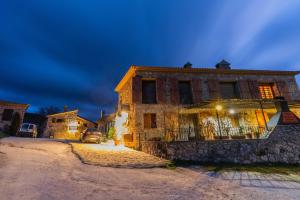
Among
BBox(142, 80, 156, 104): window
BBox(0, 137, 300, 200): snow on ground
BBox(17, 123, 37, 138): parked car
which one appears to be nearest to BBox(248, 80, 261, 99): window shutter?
BBox(142, 80, 156, 104): window

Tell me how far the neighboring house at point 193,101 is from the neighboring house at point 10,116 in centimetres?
1791

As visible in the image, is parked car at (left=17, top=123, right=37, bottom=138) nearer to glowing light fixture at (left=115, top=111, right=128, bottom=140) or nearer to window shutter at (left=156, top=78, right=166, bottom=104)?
glowing light fixture at (left=115, top=111, right=128, bottom=140)

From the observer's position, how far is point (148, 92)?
15.1m

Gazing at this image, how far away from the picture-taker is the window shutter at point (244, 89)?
16031 millimetres

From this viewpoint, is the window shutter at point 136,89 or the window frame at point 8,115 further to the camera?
the window frame at point 8,115

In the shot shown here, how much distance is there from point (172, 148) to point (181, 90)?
7662mm

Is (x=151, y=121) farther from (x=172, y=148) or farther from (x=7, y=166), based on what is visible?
(x=7, y=166)

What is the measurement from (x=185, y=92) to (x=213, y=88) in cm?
267

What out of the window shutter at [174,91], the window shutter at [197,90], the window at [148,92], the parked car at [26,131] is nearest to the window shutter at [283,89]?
the window shutter at [197,90]

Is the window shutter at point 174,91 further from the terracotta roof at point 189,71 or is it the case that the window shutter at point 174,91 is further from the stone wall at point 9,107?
the stone wall at point 9,107

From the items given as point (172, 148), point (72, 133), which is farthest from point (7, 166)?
point (72, 133)

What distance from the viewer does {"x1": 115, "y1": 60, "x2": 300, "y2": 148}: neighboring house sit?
13.6 m

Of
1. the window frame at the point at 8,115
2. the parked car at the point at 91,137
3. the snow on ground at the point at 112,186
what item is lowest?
A: the snow on ground at the point at 112,186

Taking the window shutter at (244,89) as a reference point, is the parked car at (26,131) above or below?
below
